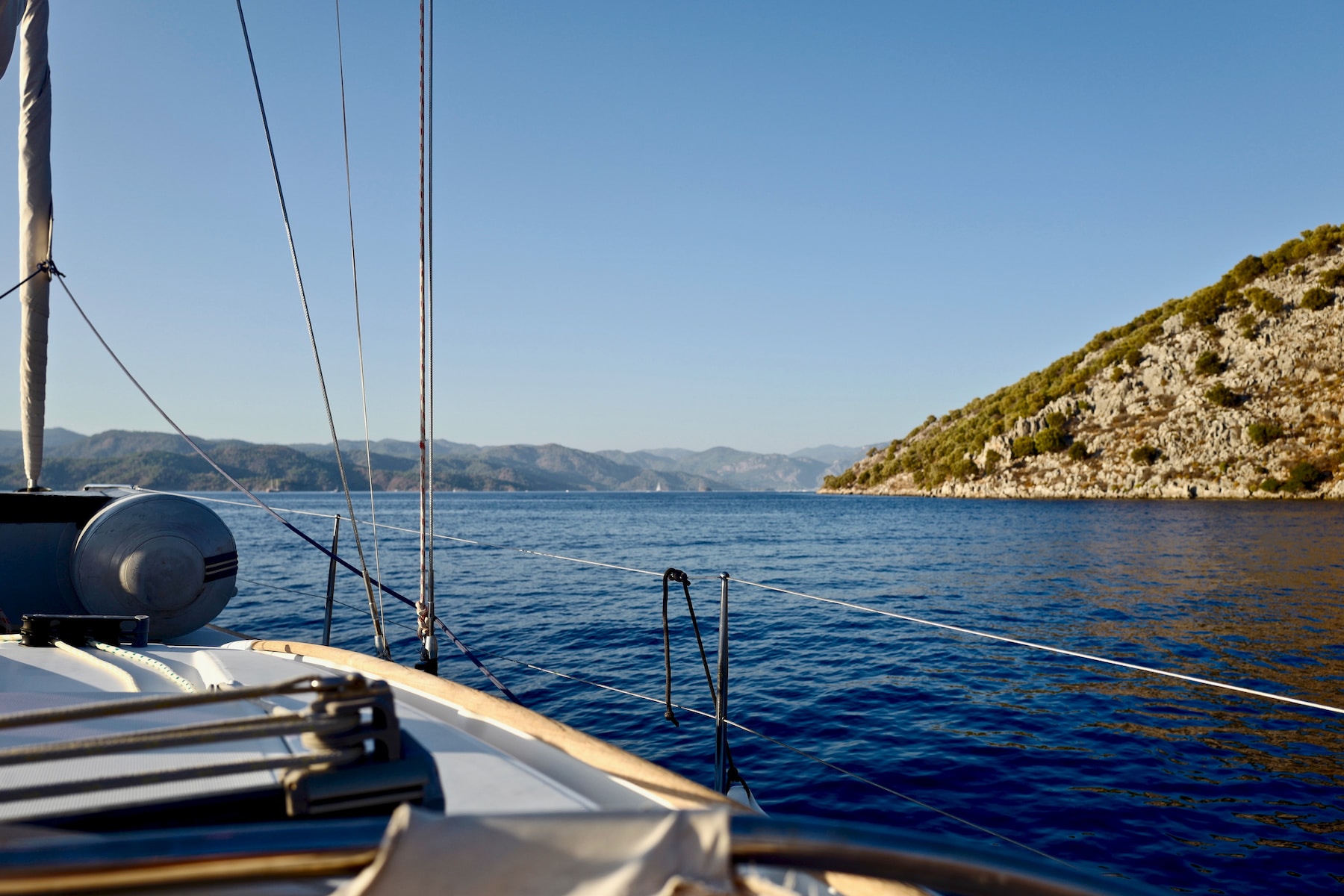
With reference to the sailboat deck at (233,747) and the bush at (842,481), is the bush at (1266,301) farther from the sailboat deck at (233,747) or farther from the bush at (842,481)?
the sailboat deck at (233,747)

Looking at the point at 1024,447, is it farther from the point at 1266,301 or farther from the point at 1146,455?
the point at 1266,301

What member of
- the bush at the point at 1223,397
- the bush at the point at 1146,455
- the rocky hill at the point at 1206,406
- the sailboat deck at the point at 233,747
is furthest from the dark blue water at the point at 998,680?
the bush at the point at 1146,455

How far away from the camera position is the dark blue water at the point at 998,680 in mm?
5488

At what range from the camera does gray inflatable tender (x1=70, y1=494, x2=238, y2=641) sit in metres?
5.62

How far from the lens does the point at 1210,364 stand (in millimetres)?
55688

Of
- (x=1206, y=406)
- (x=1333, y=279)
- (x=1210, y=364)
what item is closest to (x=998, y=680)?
(x=1206, y=406)

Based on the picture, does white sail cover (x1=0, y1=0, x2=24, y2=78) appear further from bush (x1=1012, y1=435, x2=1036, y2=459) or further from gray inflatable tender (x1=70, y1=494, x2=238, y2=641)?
bush (x1=1012, y1=435, x2=1036, y2=459)

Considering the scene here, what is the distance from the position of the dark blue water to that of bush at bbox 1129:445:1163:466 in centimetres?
3420

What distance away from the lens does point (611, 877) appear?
1.17 m

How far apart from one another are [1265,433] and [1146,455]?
25.5ft

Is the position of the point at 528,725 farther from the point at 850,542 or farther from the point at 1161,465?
the point at 1161,465

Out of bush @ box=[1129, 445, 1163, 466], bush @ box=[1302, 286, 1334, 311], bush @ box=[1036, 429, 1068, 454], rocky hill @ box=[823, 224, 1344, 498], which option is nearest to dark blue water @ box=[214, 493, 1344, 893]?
rocky hill @ box=[823, 224, 1344, 498]

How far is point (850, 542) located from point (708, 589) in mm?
14169

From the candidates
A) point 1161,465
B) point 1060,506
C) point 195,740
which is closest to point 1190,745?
point 195,740
